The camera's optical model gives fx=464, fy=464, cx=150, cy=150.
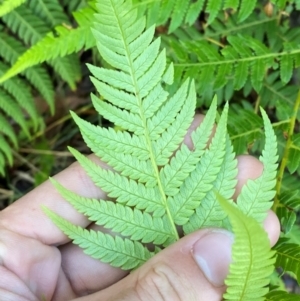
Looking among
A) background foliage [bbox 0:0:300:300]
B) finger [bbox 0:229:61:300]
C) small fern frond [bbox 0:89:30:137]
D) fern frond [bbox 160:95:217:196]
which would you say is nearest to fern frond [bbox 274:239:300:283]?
background foliage [bbox 0:0:300:300]

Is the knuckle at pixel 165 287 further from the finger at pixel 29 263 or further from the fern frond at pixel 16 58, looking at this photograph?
the fern frond at pixel 16 58

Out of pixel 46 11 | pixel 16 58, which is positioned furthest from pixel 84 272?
pixel 46 11

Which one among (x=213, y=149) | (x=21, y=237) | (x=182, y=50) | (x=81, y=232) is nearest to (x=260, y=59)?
(x=182, y=50)

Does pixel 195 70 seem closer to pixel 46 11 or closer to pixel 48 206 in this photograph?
pixel 48 206

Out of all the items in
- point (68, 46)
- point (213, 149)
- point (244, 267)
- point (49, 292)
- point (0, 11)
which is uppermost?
point (0, 11)

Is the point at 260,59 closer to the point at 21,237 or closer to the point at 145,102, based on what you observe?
the point at 145,102

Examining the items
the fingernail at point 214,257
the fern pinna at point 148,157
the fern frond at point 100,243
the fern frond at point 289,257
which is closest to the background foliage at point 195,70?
the fern frond at point 289,257
